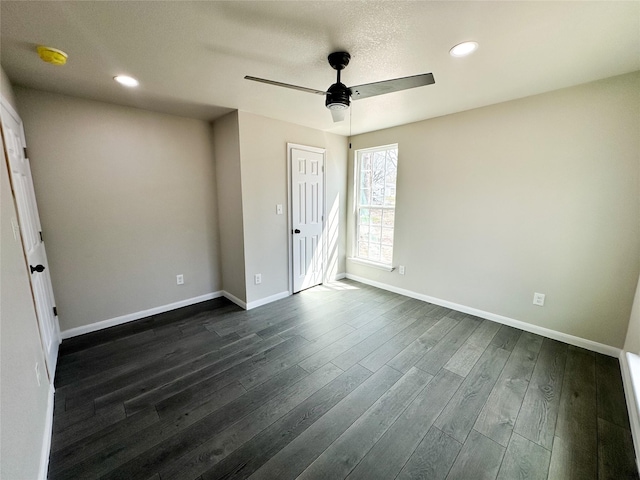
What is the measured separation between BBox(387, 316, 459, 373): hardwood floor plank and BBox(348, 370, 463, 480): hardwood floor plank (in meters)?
0.25

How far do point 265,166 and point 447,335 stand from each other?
2.80m

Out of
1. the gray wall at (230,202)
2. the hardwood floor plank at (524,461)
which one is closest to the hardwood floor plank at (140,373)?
the gray wall at (230,202)

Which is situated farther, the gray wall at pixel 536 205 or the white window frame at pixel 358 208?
the white window frame at pixel 358 208

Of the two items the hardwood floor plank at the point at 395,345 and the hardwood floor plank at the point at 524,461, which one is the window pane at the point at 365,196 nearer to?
the hardwood floor plank at the point at 395,345

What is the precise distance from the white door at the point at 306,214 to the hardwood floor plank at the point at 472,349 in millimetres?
2180

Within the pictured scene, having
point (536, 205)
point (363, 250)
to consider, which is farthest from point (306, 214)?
point (536, 205)

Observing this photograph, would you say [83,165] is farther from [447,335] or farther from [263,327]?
[447,335]

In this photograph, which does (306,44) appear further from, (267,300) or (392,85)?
(267,300)

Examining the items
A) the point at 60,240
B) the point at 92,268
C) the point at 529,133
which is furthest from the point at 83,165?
the point at 529,133

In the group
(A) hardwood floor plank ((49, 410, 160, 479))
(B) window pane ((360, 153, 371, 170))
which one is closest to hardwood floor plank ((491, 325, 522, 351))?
(B) window pane ((360, 153, 371, 170))

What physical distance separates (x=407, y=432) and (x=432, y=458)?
0.61 feet

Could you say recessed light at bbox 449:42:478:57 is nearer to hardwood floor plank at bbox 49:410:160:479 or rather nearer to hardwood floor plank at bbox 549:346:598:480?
hardwood floor plank at bbox 549:346:598:480

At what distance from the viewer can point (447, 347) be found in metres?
2.49

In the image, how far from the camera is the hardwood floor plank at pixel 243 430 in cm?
139
